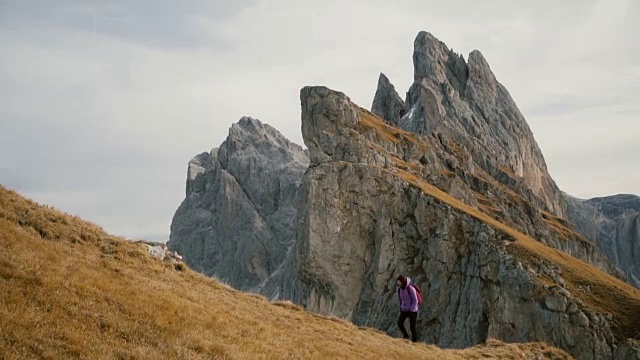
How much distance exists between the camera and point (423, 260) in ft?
366

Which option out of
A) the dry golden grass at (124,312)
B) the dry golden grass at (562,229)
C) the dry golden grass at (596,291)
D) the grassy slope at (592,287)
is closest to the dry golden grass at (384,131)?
the grassy slope at (592,287)

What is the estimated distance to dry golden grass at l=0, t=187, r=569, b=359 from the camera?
42.7ft

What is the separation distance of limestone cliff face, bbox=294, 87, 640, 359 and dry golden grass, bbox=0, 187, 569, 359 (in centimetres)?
6813

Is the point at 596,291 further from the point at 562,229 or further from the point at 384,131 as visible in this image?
the point at 562,229

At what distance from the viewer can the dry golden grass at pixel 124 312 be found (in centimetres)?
1303

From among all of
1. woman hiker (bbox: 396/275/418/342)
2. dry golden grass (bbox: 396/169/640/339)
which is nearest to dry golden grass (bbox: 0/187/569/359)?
woman hiker (bbox: 396/275/418/342)

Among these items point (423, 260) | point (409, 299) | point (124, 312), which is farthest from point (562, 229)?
point (124, 312)

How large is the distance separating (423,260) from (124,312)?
10019 centimetres

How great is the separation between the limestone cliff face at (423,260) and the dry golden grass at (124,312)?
2682 inches

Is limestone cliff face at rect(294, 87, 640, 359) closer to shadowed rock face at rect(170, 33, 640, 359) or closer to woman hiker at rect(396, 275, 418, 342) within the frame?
shadowed rock face at rect(170, 33, 640, 359)

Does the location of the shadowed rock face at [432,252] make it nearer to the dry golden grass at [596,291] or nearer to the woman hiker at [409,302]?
the dry golden grass at [596,291]

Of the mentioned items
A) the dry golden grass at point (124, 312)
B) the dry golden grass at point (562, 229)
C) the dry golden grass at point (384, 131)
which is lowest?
the dry golden grass at point (124, 312)

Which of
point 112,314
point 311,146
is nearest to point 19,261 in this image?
point 112,314

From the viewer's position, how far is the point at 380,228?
114938 millimetres
